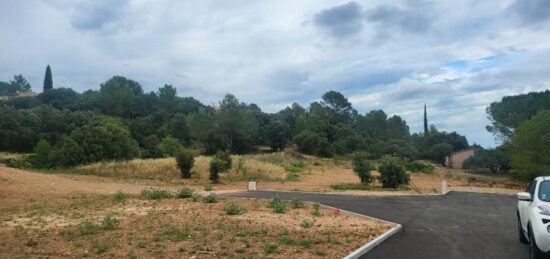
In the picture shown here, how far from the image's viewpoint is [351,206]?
1753 cm

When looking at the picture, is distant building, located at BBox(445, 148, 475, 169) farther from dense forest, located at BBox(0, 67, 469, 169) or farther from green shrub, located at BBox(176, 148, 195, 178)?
green shrub, located at BBox(176, 148, 195, 178)

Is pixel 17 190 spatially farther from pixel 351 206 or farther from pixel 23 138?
pixel 23 138

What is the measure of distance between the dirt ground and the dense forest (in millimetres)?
26116

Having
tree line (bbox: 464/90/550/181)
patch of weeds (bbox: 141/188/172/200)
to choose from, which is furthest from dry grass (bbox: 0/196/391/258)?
tree line (bbox: 464/90/550/181)

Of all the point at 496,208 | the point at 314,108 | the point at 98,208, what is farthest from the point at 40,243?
the point at 314,108

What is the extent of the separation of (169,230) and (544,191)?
778 centimetres

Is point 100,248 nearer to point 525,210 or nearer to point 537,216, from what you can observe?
point 537,216

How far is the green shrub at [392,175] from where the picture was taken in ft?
91.0

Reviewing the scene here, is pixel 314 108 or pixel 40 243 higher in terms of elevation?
pixel 314 108

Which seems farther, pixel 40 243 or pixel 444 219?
pixel 444 219

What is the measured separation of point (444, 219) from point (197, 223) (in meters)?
7.22

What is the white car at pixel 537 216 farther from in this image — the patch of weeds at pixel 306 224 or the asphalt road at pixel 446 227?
the patch of weeds at pixel 306 224

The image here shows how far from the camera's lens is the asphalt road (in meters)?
9.02

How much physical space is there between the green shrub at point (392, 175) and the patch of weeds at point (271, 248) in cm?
1966
